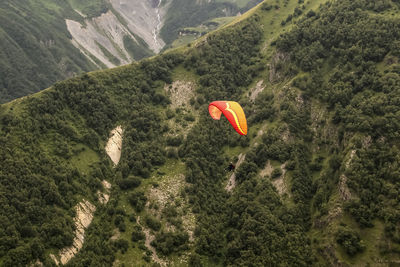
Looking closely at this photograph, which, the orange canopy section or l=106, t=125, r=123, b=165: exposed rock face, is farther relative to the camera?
l=106, t=125, r=123, b=165: exposed rock face

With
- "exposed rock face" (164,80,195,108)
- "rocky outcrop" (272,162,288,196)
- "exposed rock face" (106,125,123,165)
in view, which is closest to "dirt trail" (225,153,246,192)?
"rocky outcrop" (272,162,288,196)

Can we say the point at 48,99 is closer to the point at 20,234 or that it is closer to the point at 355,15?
the point at 20,234

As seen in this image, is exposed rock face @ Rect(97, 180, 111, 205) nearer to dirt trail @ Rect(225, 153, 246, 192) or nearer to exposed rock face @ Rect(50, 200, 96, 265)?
exposed rock face @ Rect(50, 200, 96, 265)

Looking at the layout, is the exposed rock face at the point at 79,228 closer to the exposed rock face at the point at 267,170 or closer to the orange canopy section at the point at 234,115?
the orange canopy section at the point at 234,115

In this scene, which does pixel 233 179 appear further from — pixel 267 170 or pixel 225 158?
pixel 267 170

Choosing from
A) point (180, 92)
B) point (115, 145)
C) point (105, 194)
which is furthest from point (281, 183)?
point (180, 92)

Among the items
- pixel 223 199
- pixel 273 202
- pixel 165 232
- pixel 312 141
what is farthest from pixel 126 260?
pixel 312 141

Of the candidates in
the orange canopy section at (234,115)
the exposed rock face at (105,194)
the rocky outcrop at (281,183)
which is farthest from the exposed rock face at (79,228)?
the rocky outcrop at (281,183)

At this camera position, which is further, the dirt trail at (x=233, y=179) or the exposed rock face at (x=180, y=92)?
the exposed rock face at (x=180, y=92)
